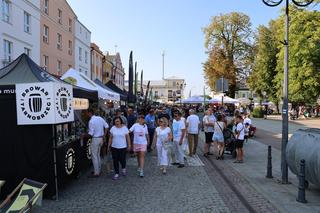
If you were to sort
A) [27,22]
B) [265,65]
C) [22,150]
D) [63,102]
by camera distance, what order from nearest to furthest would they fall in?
[22,150]
[63,102]
[27,22]
[265,65]

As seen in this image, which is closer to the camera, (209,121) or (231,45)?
(209,121)

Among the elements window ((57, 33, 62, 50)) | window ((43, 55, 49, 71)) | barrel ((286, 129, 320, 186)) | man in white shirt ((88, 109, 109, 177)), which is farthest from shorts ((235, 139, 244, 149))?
window ((57, 33, 62, 50))

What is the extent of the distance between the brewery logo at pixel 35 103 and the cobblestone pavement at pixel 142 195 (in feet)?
5.76

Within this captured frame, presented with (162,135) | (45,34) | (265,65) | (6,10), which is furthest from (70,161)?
(265,65)

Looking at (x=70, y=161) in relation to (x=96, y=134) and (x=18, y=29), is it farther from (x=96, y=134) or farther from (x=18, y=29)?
(x=18, y=29)

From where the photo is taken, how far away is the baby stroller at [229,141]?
549 inches

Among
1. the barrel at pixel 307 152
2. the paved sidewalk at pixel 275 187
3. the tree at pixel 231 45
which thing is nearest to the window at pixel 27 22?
the paved sidewalk at pixel 275 187

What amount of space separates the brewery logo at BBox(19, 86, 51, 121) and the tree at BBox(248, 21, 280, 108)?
5168cm

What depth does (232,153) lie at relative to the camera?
46.0ft

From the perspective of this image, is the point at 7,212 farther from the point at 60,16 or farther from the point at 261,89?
the point at 261,89

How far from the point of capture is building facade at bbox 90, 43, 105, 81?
5134 centimetres

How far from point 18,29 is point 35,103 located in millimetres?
21507

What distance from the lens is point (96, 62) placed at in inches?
2137

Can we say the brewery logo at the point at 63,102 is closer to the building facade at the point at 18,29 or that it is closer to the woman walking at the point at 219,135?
the woman walking at the point at 219,135
